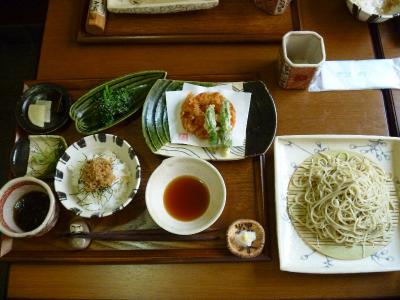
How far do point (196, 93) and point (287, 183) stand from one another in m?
0.60

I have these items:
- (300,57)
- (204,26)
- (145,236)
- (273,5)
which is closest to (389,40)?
(300,57)

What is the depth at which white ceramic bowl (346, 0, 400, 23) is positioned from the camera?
178cm

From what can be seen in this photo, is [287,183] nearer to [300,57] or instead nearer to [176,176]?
[176,176]

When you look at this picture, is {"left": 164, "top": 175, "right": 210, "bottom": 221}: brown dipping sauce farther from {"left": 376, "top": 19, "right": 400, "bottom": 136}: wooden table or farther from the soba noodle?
{"left": 376, "top": 19, "right": 400, "bottom": 136}: wooden table

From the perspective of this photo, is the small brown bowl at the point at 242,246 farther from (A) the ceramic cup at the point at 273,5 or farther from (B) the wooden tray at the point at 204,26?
(A) the ceramic cup at the point at 273,5

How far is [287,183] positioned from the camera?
1565 millimetres

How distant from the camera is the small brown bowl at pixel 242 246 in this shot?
1431mm

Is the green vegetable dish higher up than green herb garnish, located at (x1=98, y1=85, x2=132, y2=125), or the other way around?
green herb garnish, located at (x1=98, y1=85, x2=132, y2=125)

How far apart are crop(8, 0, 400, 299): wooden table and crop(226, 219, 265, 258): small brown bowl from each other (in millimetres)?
72

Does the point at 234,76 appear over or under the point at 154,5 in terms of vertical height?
under

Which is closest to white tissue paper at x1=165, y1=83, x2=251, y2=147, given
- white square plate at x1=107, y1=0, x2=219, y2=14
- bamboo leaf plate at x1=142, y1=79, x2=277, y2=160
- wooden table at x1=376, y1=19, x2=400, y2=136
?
bamboo leaf plate at x1=142, y1=79, x2=277, y2=160

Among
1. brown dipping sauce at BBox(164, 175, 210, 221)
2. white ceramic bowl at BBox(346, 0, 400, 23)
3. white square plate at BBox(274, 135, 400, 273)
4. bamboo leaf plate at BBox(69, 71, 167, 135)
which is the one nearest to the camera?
white square plate at BBox(274, 135, 400, 273)

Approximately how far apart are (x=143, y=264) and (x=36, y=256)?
1.48ft

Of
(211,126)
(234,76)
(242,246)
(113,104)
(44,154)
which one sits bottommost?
(242,246)
